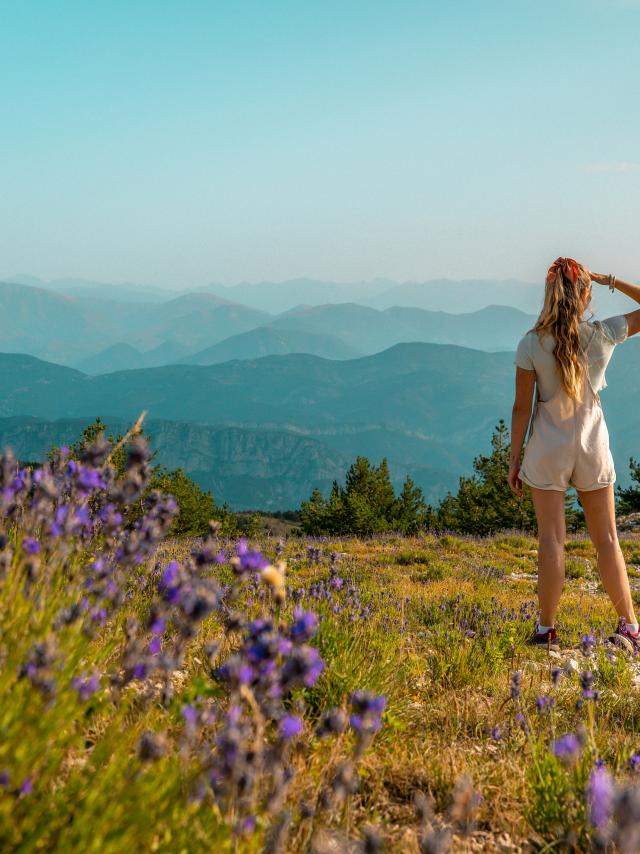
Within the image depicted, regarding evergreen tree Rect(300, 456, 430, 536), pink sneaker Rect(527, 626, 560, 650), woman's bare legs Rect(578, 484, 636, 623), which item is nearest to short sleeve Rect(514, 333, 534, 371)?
woman's bare legs Rect(578, 484, 636, 623)

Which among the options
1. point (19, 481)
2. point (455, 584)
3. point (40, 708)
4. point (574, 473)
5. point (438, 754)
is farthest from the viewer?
point (455, 584)

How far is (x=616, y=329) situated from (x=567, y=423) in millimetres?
777

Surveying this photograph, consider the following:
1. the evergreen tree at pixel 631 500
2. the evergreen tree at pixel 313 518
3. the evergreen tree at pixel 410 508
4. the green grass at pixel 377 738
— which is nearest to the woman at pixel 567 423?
the green grass at pixel 377 738

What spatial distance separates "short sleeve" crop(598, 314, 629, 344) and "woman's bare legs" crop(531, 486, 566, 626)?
1.19m

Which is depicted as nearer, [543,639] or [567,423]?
[567,423]

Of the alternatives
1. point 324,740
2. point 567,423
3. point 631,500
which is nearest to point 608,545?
point 567,423

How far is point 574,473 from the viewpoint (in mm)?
4852

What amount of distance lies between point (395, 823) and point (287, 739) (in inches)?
48.7

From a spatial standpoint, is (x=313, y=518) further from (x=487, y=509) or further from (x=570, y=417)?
(x=570, y=417)

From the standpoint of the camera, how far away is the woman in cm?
467

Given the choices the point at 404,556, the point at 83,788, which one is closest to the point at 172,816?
the point at 83,788

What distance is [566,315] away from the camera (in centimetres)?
464

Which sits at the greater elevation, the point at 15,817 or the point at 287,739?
the point at 287,739

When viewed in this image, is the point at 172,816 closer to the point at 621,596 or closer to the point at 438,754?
the point at 438,754
